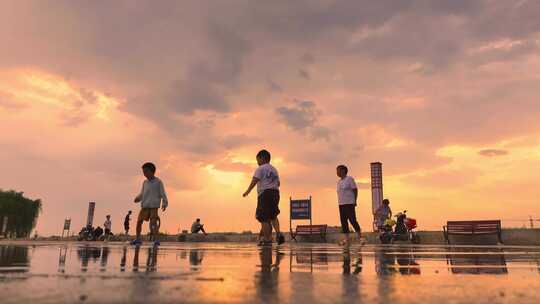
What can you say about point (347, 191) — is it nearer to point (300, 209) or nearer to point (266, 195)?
point (266, 195)

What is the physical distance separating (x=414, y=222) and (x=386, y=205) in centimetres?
123

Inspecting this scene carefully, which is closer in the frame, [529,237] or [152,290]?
[152,290]

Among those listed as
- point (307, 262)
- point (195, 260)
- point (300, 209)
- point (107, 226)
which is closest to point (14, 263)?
point (195, 260)

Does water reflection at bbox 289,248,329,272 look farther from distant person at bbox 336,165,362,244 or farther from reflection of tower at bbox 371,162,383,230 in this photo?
reflection of tower at bbox 371,162,383,230

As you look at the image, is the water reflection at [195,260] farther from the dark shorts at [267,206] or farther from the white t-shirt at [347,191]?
the white t-shirt at [347,191]

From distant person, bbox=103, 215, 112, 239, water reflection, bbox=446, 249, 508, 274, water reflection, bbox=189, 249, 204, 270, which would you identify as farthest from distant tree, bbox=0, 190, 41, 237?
water reflection, bbox=446, 249, 508, 274

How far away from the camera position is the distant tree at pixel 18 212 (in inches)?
2004

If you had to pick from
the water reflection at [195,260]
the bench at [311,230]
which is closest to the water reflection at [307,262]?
the water reflection at [195,260]

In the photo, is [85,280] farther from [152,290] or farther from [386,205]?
[386,205]

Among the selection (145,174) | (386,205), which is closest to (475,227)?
(386,205)

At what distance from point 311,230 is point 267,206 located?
14.1 metres

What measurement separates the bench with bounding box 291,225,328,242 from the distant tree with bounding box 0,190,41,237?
4491cm

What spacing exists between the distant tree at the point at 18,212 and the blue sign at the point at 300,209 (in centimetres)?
4480

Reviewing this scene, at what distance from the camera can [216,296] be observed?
1.78m
